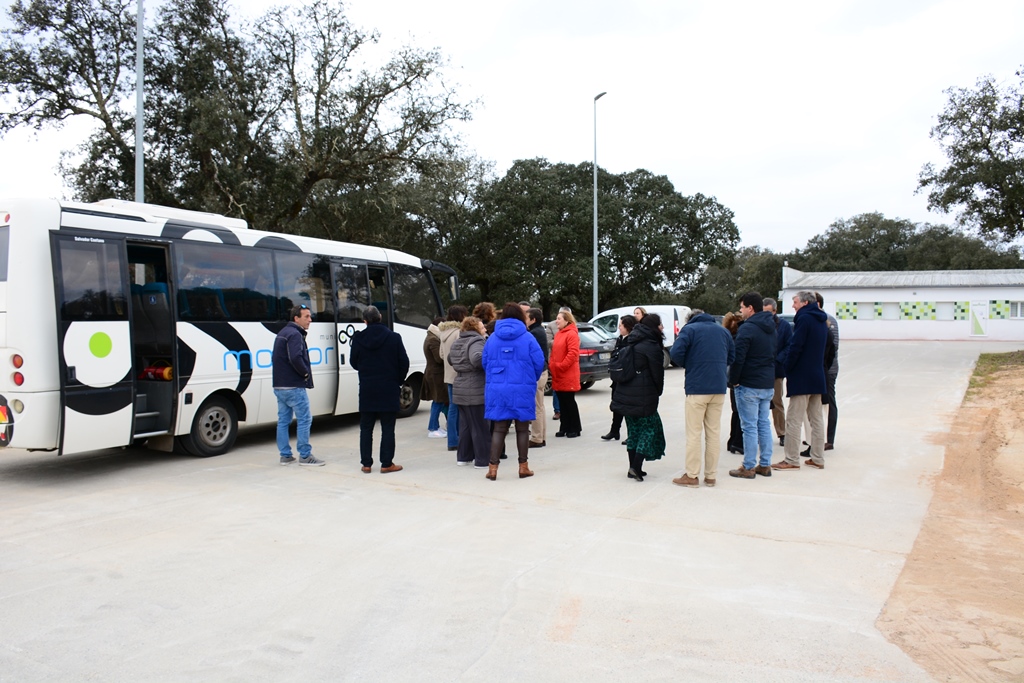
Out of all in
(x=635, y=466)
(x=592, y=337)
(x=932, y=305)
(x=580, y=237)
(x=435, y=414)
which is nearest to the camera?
(x=635, y=466)

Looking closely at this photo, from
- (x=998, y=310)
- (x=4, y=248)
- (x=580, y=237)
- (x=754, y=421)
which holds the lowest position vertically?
(x=754, y=421)

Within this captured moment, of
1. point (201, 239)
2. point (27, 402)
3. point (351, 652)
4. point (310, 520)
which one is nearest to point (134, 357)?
point (27, 402)

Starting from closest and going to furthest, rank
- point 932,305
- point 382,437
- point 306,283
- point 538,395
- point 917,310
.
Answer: point 382,437 → point 538,395 → point 306,283 → point 932,305 → point 917,310

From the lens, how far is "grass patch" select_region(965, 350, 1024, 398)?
57.4ft

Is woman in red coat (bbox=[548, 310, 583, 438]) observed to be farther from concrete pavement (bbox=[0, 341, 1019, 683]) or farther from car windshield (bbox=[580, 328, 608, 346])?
car windshield (bbox=[580, 328, 608, 346])

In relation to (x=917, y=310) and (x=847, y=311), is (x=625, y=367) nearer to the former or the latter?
(x=847, y=311)

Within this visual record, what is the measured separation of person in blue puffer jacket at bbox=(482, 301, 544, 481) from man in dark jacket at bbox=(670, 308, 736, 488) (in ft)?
5.32

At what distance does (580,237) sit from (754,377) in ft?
86.8

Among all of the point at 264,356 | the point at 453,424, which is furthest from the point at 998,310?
the point at 264,356

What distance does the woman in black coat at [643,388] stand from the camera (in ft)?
25.8

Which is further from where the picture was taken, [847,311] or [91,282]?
[847,311]

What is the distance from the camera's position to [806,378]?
8.54 m

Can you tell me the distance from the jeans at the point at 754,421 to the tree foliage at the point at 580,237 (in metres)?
24.7

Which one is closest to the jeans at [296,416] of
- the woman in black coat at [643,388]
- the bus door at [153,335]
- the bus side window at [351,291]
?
the bus door at [153,335]
